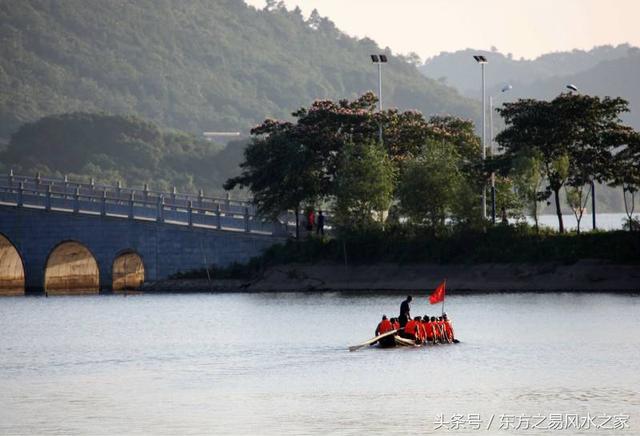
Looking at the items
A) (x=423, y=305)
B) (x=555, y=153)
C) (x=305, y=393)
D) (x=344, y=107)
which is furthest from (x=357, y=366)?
(x=344, y=107)

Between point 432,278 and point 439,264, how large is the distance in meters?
1.18

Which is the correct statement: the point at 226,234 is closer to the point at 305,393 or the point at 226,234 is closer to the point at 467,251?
the point at 467,251

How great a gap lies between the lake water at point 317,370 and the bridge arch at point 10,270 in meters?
24.6

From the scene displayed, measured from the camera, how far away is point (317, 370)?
56844 mm

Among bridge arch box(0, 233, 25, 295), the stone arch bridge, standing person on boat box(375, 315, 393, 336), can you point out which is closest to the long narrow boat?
standing person on boat box(375, 315, 393, 336)

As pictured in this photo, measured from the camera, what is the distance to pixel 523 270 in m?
88.4

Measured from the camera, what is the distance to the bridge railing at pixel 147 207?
328 ft

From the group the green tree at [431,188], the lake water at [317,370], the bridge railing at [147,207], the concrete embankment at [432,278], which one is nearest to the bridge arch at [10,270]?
the bridge railing at [147,207]

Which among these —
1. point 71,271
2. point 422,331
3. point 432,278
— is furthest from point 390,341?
point 71,271

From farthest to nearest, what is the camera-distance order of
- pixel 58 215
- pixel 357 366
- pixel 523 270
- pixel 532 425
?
pixel 58 215, pixel 523 270, pixel 357 366, pixel 532 425

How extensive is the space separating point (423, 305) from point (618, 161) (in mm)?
19469

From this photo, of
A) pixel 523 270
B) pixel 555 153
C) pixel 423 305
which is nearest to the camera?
pixel 423 305

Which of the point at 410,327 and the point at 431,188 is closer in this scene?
the point at 410,327

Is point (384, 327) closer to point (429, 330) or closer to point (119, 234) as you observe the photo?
point (429, 330)
